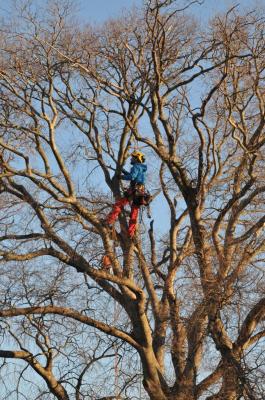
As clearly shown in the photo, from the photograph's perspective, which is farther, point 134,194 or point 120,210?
point 120,210

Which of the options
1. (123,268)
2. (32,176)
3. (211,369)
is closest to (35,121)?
(32,176)

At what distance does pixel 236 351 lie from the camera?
13633mm

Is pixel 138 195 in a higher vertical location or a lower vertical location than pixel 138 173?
lower

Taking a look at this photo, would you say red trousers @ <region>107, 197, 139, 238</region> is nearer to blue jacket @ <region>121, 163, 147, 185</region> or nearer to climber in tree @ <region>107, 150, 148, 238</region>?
climber in tree @ <region>107, 150, 148, 238</region>

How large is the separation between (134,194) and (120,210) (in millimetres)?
487

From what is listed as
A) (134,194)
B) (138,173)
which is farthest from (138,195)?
(138,173)

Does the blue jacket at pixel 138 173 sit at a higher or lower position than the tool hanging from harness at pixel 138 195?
higher

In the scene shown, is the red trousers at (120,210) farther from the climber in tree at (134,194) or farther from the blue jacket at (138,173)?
the blue jacket at (138,173)

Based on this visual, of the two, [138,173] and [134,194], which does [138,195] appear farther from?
[138,173]

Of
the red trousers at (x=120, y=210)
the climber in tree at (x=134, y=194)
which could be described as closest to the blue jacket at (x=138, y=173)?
the climber in tree at (x=134, y=194)

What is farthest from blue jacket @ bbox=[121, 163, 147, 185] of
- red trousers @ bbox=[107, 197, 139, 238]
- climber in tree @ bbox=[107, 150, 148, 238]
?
red trousers @ bbox=[107, 197, 139, 238]

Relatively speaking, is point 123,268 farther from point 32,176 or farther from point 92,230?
point 32,176

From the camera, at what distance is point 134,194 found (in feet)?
50.4

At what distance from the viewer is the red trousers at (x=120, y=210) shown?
15.4 m
